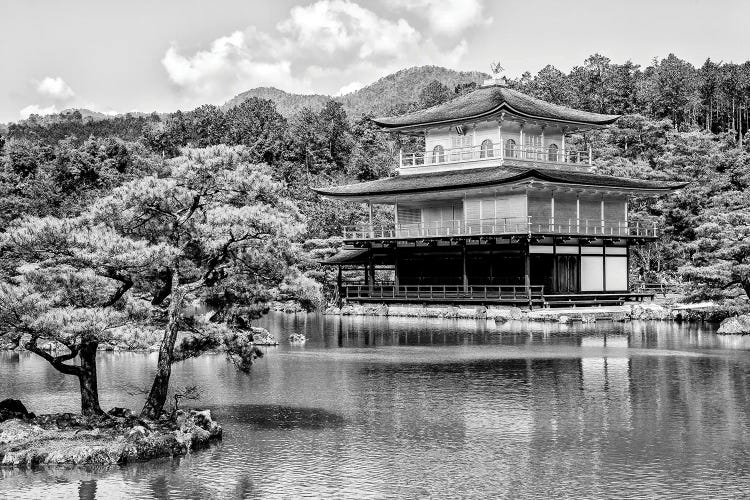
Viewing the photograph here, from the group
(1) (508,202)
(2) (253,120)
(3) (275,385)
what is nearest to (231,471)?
(3) (275,385)

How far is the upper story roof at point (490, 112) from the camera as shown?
52.7m

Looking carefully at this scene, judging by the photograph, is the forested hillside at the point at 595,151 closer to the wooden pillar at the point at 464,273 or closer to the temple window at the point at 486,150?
the wooden pillar at the point at 464,273

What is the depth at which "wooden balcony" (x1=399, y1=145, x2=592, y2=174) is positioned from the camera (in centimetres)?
5376

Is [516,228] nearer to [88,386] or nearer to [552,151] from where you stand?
[552,151]

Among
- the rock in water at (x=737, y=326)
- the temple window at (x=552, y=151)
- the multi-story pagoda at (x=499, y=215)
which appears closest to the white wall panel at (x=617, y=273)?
the multi-story pagoda at (x=499, y=215)

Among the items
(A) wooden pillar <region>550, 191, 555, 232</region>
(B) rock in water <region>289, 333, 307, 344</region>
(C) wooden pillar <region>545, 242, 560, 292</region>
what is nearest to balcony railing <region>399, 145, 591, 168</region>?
(A) wooden pillar <region>550, 191, 555, 232</region>

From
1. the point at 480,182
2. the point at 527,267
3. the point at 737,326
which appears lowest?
the point at 737,326

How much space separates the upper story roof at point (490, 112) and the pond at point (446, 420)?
20184 millimetres

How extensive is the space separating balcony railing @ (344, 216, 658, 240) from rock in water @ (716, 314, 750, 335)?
10.7 metres

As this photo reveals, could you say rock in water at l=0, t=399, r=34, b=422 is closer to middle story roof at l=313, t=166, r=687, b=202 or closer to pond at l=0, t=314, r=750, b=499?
pond at l=0, t=314, r=750, b=499

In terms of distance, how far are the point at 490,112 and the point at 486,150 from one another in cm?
281

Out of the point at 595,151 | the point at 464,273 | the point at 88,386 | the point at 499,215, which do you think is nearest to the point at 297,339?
the point at 464,273

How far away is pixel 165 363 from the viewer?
19000 mm

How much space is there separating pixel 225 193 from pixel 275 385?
7.84m
